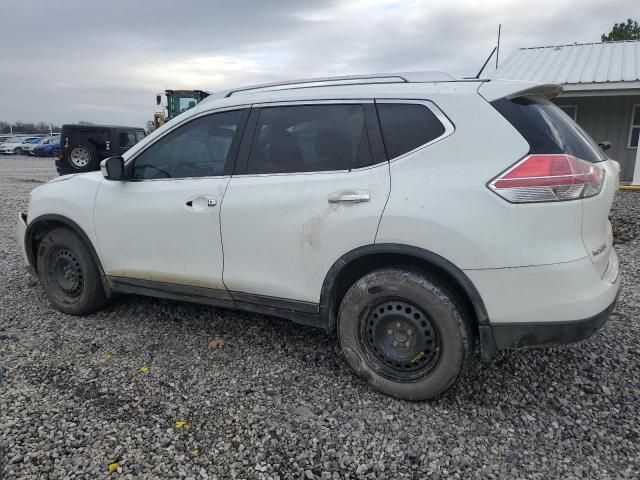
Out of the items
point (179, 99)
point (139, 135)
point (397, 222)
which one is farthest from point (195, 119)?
point (179, 99)

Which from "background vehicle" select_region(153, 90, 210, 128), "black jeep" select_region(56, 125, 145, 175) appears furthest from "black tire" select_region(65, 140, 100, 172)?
"background vehicle" select_region(153, 90, 210, 128)

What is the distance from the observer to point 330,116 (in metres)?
3.13

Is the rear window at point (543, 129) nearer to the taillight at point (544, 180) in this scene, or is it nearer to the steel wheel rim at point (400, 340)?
the taillight at point (544, 180)

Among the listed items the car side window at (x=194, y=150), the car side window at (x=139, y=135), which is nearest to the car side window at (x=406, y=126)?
the car side window at (x=194, y=150)

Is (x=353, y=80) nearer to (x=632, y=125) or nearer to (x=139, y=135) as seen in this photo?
(x=632, y=125)

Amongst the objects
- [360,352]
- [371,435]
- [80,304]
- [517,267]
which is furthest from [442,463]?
[80,304]

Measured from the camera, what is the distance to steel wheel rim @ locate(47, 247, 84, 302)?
4.20 m

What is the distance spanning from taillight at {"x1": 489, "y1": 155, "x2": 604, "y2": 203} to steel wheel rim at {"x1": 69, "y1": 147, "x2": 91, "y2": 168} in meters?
16.8

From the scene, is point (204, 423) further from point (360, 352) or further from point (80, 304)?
point (80, 304)

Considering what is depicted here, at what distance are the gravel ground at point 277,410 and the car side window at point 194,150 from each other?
1.30 m

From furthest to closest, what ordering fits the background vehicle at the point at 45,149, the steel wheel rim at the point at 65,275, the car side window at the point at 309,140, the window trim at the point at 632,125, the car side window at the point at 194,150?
the background vehicle at the point at 45,149, the window trim at the point at 632,125, the steel wheel rim at the point at 65,275, the car side window at the point at 194,150, the car side window at the point at 309,140

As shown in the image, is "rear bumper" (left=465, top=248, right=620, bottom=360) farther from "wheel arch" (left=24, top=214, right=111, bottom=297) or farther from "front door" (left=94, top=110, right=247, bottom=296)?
"wheel arch" (left=24, top=214, right=111, bottom=297)

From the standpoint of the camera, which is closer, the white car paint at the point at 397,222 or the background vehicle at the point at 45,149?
the white car paint at the point at 397,222

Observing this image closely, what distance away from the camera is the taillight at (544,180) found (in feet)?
8.11
